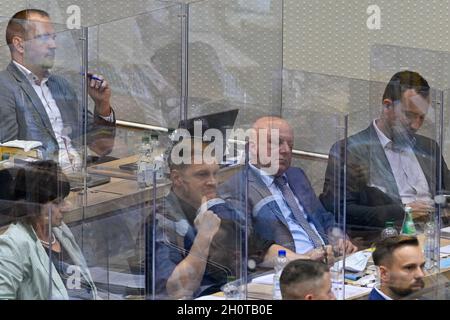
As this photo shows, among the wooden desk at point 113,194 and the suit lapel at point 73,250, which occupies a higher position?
the wooden desk at point 113,194

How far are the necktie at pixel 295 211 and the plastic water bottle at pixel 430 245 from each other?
1.61ft

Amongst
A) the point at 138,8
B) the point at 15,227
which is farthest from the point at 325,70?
the point at 15,227

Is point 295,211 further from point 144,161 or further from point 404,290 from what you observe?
point 404,290

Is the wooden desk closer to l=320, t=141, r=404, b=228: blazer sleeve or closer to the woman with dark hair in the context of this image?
the woman with dark hair

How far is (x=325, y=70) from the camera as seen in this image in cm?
870

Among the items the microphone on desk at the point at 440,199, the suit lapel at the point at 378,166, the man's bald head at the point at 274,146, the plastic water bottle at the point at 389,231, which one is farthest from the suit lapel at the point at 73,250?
the microphone on desk at the point at 440,199

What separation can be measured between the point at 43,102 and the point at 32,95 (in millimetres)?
66

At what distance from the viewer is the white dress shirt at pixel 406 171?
21.6 feet

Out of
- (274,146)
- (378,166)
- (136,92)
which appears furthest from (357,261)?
(136,92)

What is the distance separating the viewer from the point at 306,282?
4535 mm

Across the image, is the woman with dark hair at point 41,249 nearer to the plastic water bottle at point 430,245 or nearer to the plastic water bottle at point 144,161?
the plastic water bottle at point 144,161

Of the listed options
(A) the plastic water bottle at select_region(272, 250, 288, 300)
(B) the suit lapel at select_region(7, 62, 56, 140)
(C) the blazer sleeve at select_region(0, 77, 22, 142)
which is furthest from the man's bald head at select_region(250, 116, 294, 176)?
(C) the blazer sleeve at select_region(0, 77, 22, 142)
